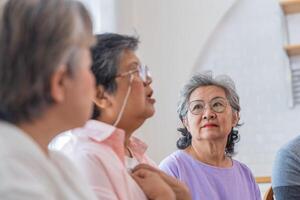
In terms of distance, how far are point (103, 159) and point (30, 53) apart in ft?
1.46

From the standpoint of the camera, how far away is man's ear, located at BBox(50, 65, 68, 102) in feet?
2.49

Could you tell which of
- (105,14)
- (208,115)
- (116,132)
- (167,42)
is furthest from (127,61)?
(167,42)

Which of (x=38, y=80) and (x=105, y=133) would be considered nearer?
(x=38, y=80)

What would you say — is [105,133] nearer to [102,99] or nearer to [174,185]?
[102,99]

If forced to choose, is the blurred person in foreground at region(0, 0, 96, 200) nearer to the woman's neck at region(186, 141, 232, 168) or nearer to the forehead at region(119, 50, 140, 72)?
the forehead at region(119, 50, 140, 72)

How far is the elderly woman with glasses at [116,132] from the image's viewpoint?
3.70ft

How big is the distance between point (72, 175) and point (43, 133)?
0.08m

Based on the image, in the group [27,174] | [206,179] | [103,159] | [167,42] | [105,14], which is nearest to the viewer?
[27,174]

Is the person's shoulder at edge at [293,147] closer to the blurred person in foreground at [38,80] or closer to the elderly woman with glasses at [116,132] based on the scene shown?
the elderly woman with glasses at [116,132]

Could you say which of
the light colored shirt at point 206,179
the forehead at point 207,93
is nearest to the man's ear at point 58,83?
the light colored shirt at point 206,179

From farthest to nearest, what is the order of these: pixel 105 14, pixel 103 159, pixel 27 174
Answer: pixel 105 14 → pixel 103 159 → pixel 27 174

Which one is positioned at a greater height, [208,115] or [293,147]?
[208,115]

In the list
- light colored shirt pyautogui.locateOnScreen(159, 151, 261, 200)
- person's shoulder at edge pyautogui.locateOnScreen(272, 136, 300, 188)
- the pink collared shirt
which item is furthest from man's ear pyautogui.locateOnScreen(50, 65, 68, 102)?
person's shoulder at edge pyautogui.locateOnScreen(272, 136, 300, 188)

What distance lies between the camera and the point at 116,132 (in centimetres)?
121
